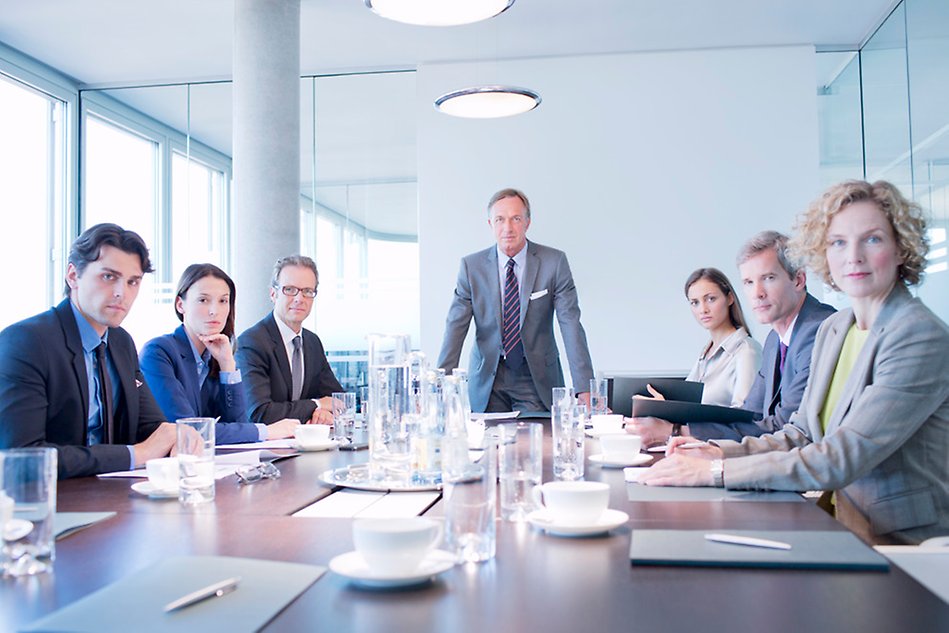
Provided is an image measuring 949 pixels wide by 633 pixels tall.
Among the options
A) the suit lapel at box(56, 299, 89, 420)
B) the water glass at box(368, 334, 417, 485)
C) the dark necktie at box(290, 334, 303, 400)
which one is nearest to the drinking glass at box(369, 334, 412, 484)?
the water glass at box(368, 334, 417, 485)

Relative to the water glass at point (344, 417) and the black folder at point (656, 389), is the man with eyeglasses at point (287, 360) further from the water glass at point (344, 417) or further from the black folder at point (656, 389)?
the black folder at point (656, 389)

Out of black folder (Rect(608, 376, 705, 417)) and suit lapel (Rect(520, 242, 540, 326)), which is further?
suit lapel (Rect(520, 242, 540, 326))

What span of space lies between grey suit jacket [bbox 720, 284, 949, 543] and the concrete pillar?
4.58m

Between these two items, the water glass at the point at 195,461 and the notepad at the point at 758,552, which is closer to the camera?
the notepad at the point at 758,552

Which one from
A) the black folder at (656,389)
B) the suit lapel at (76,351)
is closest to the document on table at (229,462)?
the suit lapel at (76,351)

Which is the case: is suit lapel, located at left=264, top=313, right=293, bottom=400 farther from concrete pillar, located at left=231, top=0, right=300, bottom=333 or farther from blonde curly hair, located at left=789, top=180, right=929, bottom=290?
blonde curly hair, located at left=789, top=180, right=929, bottom=290

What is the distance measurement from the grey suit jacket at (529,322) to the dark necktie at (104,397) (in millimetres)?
2114

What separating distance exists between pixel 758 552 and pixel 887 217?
122 centimetres

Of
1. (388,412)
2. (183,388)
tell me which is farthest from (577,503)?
(183,388)

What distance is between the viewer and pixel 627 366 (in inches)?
262

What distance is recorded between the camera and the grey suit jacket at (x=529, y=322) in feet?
15.0

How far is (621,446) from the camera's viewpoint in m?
2.24

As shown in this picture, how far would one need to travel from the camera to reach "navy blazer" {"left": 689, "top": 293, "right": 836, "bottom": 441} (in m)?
2.66

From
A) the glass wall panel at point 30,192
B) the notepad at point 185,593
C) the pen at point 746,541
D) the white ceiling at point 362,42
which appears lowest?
the notepad at point 185,593
